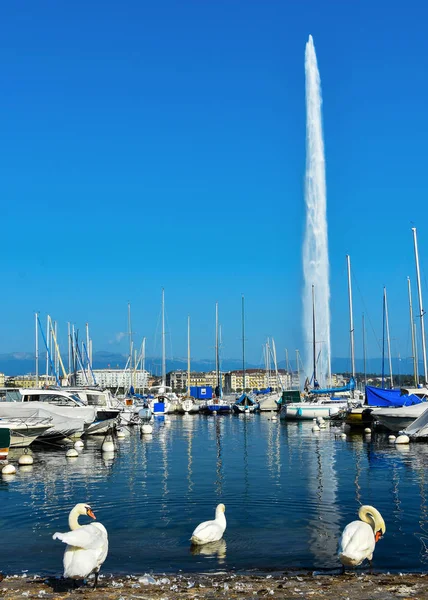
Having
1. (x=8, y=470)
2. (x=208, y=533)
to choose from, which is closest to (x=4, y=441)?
(x=8, y=470)

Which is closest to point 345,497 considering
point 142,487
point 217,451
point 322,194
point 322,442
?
point 142,487

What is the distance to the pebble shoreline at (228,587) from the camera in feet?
36.9

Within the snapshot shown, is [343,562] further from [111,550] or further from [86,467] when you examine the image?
[86,467]

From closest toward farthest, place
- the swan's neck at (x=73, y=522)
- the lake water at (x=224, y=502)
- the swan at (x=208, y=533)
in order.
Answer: the swan's neck at (x=73, y=522) < the lake water at (x=224, y=502) < the swan at (x=208, y=533)

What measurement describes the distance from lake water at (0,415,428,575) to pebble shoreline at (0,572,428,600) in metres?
0.94

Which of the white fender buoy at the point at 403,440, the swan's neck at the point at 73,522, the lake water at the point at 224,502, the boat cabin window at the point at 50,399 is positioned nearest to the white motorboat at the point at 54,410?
the boat cabin window at the point at 50,399

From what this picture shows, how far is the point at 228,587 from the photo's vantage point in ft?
38.9

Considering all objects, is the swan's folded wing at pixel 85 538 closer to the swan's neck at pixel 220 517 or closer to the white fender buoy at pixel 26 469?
the swan's neck at pixel 220 517

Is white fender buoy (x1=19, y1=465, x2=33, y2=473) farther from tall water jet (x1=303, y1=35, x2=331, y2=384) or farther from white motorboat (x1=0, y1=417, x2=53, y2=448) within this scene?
tall water jet (x1=303, y1=35, x2=331, y2=384)

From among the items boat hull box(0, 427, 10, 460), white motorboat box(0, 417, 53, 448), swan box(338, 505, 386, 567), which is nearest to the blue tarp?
white motorboat box(0, 417, 53, 448)

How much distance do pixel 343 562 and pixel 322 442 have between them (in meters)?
30.4

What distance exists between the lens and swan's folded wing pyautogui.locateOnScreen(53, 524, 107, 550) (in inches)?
464

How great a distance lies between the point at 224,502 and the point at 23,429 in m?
17.7

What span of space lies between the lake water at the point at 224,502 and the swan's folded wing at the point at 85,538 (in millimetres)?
1528
